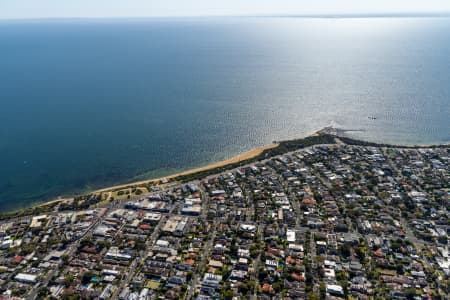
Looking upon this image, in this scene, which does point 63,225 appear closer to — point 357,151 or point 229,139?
point 229,139

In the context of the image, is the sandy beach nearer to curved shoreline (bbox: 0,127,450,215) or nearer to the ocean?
curved shoreline (bbox: 0,127,450,215)

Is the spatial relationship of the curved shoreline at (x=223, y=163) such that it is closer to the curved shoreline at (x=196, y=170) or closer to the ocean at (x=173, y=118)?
the curved shoreline at (x=196, y=170)

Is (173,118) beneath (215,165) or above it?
above

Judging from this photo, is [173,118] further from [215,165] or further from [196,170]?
[196,170]

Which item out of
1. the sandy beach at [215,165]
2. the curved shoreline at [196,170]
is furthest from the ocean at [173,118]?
the sandy beach at [215,165]

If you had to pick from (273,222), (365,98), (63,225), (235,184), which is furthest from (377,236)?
(365,98)

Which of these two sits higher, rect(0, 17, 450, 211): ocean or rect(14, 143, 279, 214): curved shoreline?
rect(0, 17, 450, 211): ocean

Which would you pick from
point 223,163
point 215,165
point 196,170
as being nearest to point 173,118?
point 215,165

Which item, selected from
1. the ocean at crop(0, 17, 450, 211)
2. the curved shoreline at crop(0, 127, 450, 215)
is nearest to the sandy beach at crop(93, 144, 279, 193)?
the curved shoreline at crop(0, 127, 450, 215)

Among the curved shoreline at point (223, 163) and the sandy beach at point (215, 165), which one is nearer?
the curved shoreline at point (223, 163)

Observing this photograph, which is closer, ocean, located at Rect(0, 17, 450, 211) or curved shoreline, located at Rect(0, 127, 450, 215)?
curved shoreline, located at Rect(0, 127, 450, 215)

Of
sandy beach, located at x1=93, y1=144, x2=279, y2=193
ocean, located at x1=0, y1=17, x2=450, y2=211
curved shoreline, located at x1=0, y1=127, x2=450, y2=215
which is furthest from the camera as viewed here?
ocean, located at x1=0, y1=17, x2=450, y2=211
